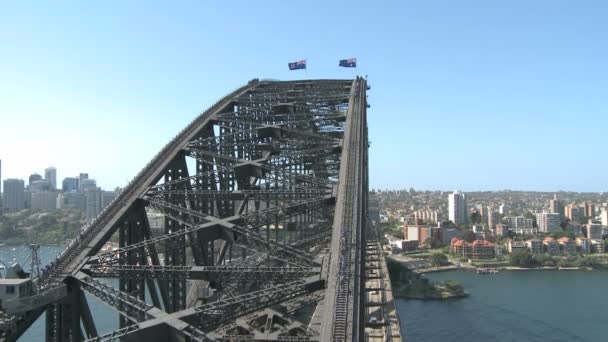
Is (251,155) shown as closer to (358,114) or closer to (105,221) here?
(358,114)

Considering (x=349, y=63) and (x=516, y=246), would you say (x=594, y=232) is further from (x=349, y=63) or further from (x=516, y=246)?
(x=349, y=63)

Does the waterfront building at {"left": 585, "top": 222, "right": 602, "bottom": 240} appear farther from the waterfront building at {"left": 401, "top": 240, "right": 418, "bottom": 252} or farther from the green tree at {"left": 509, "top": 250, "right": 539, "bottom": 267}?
the waterfront building at {"left": 401, "top": 240, "right": 418, "bottom": 252}

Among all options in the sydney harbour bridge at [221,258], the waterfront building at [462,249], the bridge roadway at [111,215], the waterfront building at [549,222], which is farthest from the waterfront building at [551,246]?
the bridge roadway at [111,215]

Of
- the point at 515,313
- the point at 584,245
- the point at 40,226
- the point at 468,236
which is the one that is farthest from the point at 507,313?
the point at 40,226

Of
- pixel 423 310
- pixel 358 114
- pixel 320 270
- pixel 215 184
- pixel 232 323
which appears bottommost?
pixel 423 310

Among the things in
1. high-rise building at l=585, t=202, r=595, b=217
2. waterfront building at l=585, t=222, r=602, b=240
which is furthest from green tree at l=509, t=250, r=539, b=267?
high-rise building at l=585, t=202, r=595, b=217

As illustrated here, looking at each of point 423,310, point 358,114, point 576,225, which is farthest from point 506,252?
point 358,114
